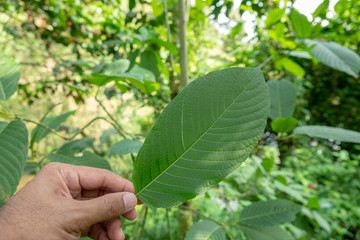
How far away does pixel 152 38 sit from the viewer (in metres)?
0.88

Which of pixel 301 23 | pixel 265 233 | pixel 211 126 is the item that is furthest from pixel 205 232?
pixel 301 23

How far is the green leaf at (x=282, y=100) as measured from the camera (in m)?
0.81

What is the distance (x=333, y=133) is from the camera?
0.69m

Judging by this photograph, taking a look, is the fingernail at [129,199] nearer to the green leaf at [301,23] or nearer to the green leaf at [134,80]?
the green leaf at [134,80]

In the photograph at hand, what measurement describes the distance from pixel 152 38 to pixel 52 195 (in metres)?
0.62

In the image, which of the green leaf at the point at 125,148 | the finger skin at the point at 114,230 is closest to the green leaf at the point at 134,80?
the green leaf at the point at 125,148

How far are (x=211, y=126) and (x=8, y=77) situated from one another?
64cm

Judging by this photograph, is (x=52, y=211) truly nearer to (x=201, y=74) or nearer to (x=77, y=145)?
(x=77, y=145)

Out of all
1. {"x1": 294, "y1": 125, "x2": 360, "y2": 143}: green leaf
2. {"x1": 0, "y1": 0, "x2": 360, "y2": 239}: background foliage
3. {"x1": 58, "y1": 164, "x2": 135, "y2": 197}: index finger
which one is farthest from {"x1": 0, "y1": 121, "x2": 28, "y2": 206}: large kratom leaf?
{"x1": 294, "y1": 125, "x2": 360, "y2": 143}: green leaf

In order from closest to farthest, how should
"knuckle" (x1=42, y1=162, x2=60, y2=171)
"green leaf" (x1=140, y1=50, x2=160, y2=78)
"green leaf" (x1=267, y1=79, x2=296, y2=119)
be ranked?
"knuckle" (x1=42, y1=162, x2=60, y2=171), "green leaf" (x1=267, y1=79, x2=296, y2=119), "green leaf" (x1=140, y1=50, x2=160, y2=78)

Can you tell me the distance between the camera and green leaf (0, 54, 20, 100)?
0.66m

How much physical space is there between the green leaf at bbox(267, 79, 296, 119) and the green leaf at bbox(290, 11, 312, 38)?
176mm

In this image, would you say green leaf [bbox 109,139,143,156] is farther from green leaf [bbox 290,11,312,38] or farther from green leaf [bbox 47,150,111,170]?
green leaf [bbox 290,11,312,38]

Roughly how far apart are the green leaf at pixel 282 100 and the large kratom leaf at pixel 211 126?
1.58ft
